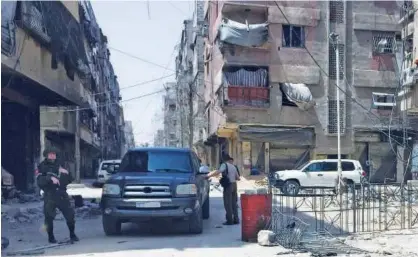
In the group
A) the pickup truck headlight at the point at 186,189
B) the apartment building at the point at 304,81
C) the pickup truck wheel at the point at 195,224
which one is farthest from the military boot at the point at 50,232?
the apartment building at the point at 304,81

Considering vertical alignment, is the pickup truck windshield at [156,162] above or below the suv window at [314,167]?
above

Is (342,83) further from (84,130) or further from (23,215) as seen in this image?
(23,215)

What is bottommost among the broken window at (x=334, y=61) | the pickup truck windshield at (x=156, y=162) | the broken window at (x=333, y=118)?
the pickup truck windshield at (x=156, y=162)

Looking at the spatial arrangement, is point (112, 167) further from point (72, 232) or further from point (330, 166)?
point (330, 166)

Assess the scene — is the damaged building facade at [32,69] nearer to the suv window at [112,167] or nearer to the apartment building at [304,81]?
the suv window at [112,167]

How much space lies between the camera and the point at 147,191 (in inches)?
396

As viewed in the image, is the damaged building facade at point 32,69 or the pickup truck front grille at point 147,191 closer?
the pickup truck front grille at point 147,191

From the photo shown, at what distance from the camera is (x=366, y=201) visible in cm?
1231

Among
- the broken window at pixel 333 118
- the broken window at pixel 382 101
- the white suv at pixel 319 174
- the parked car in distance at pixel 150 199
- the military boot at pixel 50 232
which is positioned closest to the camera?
the military boot at pixel 50 232

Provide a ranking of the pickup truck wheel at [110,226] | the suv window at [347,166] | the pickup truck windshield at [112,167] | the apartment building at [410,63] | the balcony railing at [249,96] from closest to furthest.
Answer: the pickup truck wheel at [110,226] → the pickup truck windshield at [112,167] → the apartment building at [410,63] → the suv window at [347,166] → the balcony railing at [249,96]

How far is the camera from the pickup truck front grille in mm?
10047

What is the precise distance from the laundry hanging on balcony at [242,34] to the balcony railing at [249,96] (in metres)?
2.88

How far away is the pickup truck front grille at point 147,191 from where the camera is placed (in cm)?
1005

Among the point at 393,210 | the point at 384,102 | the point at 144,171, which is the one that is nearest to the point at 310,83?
the point at 384,102
